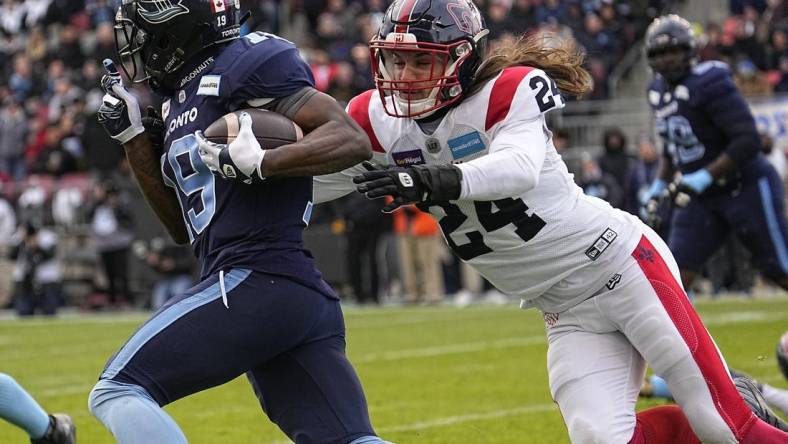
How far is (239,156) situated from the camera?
3562 millimetres

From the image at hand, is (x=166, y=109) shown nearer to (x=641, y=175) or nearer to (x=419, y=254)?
(x=641, y=175)

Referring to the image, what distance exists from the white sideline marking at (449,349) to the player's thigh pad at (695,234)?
2.40 meters

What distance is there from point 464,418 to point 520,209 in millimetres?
2802

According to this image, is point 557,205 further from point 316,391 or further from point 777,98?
point 777,98

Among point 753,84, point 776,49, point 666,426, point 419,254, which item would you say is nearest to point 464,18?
point 666,426

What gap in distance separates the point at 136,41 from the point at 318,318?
992 millimetres

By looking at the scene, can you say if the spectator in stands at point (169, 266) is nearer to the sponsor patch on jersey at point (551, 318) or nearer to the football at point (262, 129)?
the sponsor patch on jersey at point (551, 318)

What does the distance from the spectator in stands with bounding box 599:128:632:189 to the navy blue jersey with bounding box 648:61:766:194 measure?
21.7 ft

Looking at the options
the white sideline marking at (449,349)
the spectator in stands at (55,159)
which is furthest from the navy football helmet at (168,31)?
the spectator in stands at (55,159)

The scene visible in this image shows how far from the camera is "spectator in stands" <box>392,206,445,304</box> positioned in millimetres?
14219

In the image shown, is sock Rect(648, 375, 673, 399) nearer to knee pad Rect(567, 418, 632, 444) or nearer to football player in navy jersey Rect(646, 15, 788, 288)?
football player in navy jersey Rect(646, 15, 788, 288)

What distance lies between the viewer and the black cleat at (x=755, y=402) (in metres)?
4.19

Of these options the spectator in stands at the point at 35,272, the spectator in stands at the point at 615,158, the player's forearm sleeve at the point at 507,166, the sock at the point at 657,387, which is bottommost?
the spectator in stands at the point at 35,272

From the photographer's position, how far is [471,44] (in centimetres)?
398
